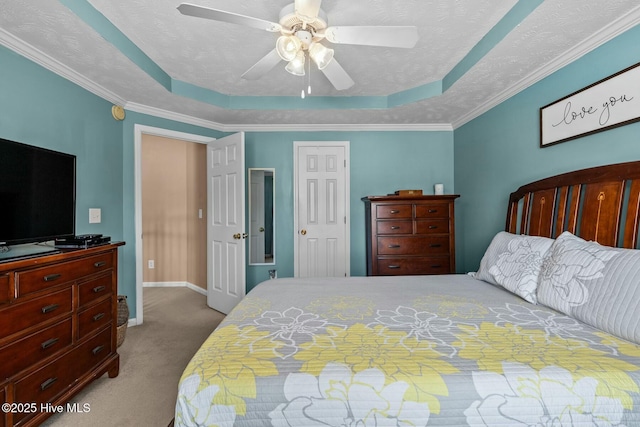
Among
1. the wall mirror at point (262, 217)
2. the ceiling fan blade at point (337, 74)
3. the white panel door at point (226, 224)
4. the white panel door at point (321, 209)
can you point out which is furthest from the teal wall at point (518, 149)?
the white panel door at point (226, 224)

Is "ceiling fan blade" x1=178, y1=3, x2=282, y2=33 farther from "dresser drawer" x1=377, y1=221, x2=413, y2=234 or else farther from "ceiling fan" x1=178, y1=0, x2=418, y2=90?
"dresser drawer" x1=377, y1=221, x2=413, y2=234

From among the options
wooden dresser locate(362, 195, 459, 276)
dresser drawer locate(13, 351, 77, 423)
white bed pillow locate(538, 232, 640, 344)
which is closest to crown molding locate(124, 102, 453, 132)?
wooden dresser locate(362, 195, 459, 276)

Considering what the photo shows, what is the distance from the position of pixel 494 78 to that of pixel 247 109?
2375 mm

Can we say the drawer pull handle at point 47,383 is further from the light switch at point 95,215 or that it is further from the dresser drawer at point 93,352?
the light switch at point 95,215

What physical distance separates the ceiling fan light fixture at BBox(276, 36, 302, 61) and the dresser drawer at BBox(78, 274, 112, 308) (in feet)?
6.05

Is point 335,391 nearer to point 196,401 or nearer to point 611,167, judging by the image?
point 196,401

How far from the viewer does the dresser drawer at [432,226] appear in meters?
3.08

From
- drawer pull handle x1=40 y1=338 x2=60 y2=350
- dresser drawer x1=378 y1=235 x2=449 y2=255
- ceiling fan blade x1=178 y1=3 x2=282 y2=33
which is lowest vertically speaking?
drawer pull handle x1=40 y1=338 x2=60 y2=350

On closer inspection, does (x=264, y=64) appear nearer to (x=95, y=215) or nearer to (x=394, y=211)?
(x=394, y=211)

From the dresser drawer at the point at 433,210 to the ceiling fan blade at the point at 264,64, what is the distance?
2.06m

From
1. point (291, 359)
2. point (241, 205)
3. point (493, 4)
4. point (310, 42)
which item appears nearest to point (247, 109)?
point (241, 205)

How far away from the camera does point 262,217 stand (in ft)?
12.2

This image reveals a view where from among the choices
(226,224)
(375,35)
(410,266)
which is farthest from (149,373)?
(375,35)

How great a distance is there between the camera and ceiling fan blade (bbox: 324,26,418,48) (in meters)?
1.48
